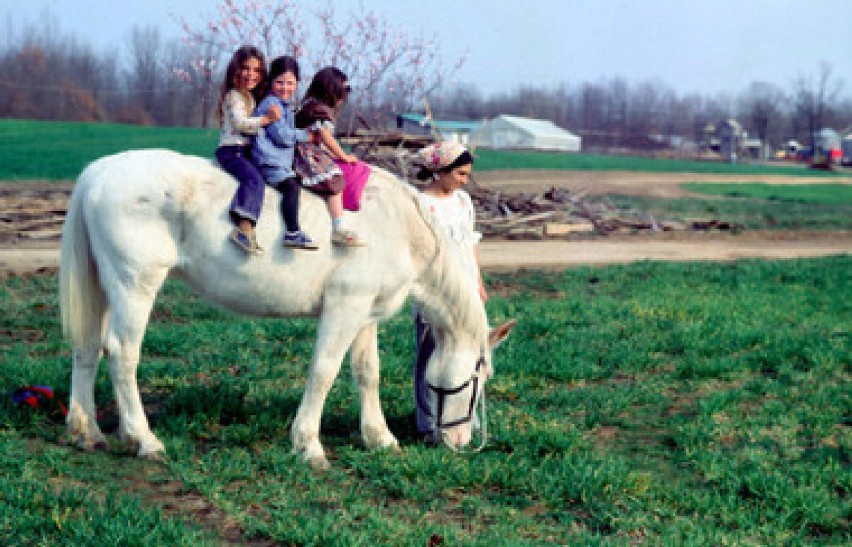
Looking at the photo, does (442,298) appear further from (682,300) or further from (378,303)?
(682,300)

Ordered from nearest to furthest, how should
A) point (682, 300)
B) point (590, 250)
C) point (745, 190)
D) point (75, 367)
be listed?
point (75, 367), point (682, 300), point (590, 250), point (745, 190)

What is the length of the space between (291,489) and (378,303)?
3.95ft

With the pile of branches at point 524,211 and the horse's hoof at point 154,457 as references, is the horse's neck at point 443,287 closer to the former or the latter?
the horse's hoof at point 154,457

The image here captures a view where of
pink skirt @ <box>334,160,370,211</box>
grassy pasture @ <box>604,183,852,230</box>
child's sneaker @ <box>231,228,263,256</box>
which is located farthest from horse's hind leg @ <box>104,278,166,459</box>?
grassy pasture @ <box>604,183,852,230</box>

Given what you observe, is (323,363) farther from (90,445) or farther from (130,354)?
(90,445)

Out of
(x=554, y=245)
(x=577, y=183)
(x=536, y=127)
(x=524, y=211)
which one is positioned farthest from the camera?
(x=536, y=127)

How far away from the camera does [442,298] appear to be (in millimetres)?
5332

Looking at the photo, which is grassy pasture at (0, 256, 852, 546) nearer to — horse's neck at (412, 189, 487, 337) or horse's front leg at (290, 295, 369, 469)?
horse's front leg at (290, 295, 369, 469)

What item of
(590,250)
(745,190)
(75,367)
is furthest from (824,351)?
(745,190)

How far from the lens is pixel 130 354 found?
5.09 metres

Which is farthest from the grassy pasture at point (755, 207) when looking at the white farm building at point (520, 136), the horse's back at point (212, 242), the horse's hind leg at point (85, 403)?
the white farm building at point (520, 136)

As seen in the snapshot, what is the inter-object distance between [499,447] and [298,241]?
69.1 inches

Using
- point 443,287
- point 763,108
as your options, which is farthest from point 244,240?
point 763,108

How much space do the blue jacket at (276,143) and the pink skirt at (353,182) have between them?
0.30 m
